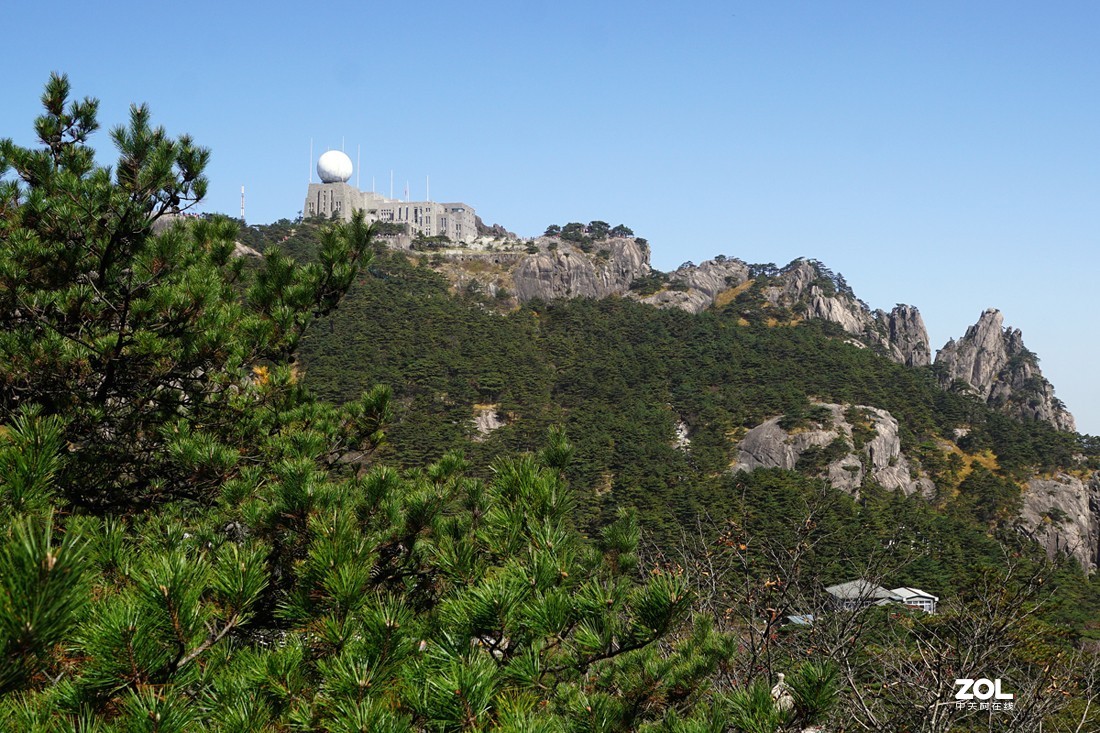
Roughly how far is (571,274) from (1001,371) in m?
41.0

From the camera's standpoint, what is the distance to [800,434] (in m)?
44.9

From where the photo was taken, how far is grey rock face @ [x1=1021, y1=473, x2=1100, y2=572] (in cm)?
3997

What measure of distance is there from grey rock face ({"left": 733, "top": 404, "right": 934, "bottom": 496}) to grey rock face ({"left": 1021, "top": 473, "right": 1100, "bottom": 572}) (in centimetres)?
526

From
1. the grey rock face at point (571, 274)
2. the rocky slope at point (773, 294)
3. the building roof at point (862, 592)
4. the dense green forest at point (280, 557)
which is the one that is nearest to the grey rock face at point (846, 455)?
the building roof at point (862, 592)

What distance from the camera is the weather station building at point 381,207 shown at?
78.6 metres

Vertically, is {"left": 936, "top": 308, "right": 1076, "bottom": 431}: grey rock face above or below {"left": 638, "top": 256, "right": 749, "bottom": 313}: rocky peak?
below

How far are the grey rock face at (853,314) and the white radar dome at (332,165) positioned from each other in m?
43.8

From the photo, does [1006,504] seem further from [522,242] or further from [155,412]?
[522,242]

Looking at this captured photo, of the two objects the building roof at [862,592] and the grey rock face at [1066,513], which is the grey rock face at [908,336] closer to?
the grey rock face at [1066,513]

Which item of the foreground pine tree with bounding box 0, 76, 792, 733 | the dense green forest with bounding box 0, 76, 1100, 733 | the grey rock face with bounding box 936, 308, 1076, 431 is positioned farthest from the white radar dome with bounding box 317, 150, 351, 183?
the foreground pine tree with bounding box 0, 76, 792, 733

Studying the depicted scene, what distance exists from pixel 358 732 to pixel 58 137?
23.3 feet

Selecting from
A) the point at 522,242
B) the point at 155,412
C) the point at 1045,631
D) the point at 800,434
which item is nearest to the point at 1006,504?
the point at 800,434

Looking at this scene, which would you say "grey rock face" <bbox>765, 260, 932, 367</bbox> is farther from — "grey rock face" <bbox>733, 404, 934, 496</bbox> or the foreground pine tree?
the foreground pine tree

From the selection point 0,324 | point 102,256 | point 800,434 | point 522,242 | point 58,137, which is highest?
point 522,242
